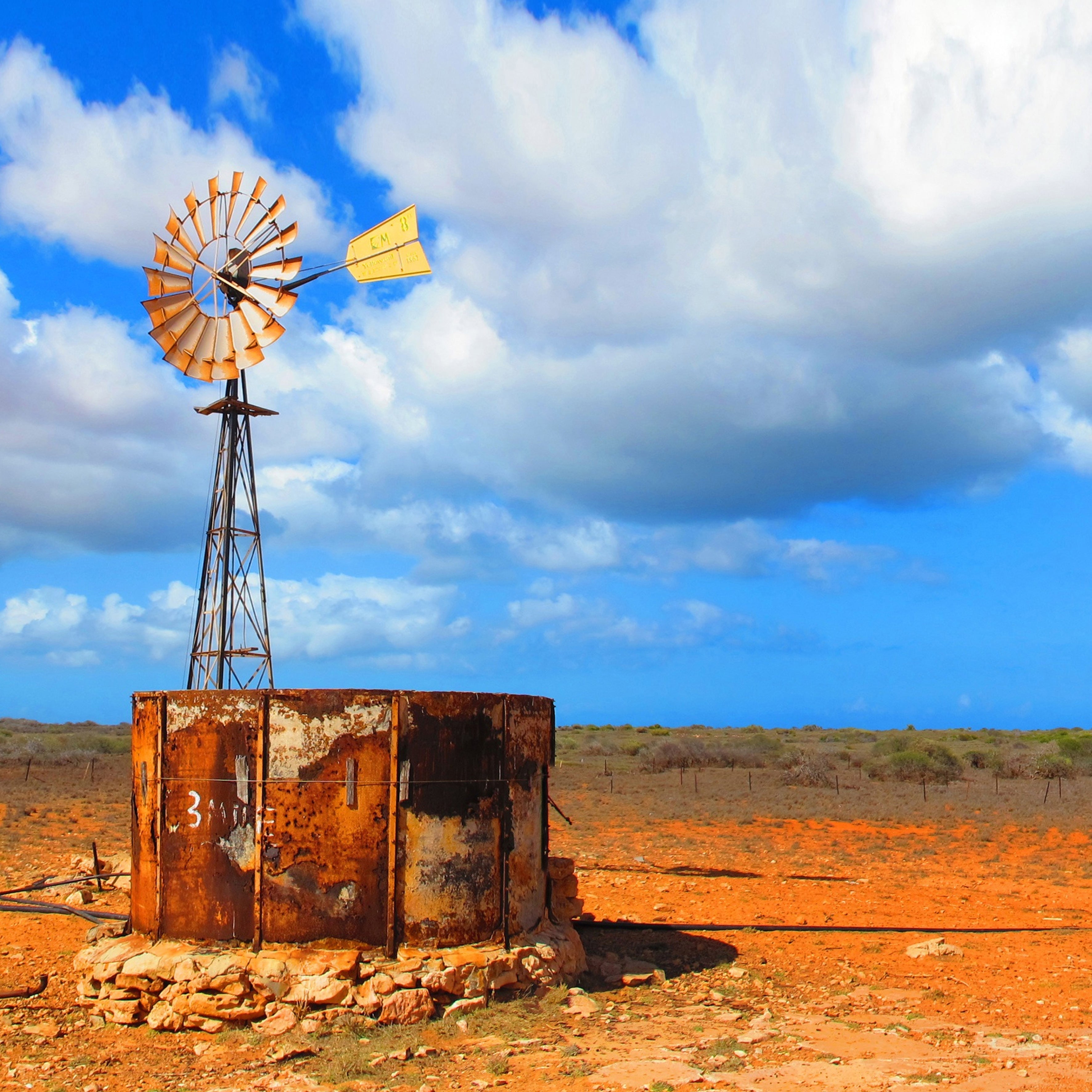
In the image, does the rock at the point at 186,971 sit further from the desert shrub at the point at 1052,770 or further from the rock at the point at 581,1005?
the desert shrub at the point at 1052,770

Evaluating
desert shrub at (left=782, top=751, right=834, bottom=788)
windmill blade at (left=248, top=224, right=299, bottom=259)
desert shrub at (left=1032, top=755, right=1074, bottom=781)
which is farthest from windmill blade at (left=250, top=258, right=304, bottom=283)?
desert shrub at (left=1032, top=755, right=1074, bottom=781)

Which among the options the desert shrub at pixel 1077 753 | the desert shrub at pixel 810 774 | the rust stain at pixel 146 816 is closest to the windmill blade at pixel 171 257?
the rust stain at pixel 146 816

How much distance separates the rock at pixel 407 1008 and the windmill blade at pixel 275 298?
386 inches

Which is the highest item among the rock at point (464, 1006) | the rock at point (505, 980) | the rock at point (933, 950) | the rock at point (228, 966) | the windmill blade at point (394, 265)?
the windmill blade at point (394, 265)

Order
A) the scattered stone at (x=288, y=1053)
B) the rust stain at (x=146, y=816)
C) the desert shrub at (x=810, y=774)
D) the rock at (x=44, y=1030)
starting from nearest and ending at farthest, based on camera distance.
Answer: the scattered stone at (x=288, y=1053) < the rock at (x=44, y=1030) < the rust stain at (x=146, y=816) < the desert shrub at (x=810, y=774)

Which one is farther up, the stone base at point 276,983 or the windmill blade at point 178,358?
the windmill blade at point 178,358

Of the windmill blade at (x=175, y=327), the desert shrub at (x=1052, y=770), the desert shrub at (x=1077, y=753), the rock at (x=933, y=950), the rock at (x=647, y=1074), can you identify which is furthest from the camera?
Result: the desert shrub at (x=1077, y=753)

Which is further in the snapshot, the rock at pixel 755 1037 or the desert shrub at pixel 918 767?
the desert shrub at pixel 918 767

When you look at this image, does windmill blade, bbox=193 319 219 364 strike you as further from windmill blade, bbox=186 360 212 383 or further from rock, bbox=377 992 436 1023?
rock, bbox=377 992 436 1023

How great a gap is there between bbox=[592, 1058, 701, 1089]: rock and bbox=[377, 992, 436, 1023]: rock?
1.89 meters

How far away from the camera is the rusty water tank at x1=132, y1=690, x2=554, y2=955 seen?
9.49 metres

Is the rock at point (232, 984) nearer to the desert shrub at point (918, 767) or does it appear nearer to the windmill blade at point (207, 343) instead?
the windmill blade at point (207, 343)

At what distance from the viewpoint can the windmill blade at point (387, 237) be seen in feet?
50.4

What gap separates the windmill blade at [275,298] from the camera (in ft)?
50.1
